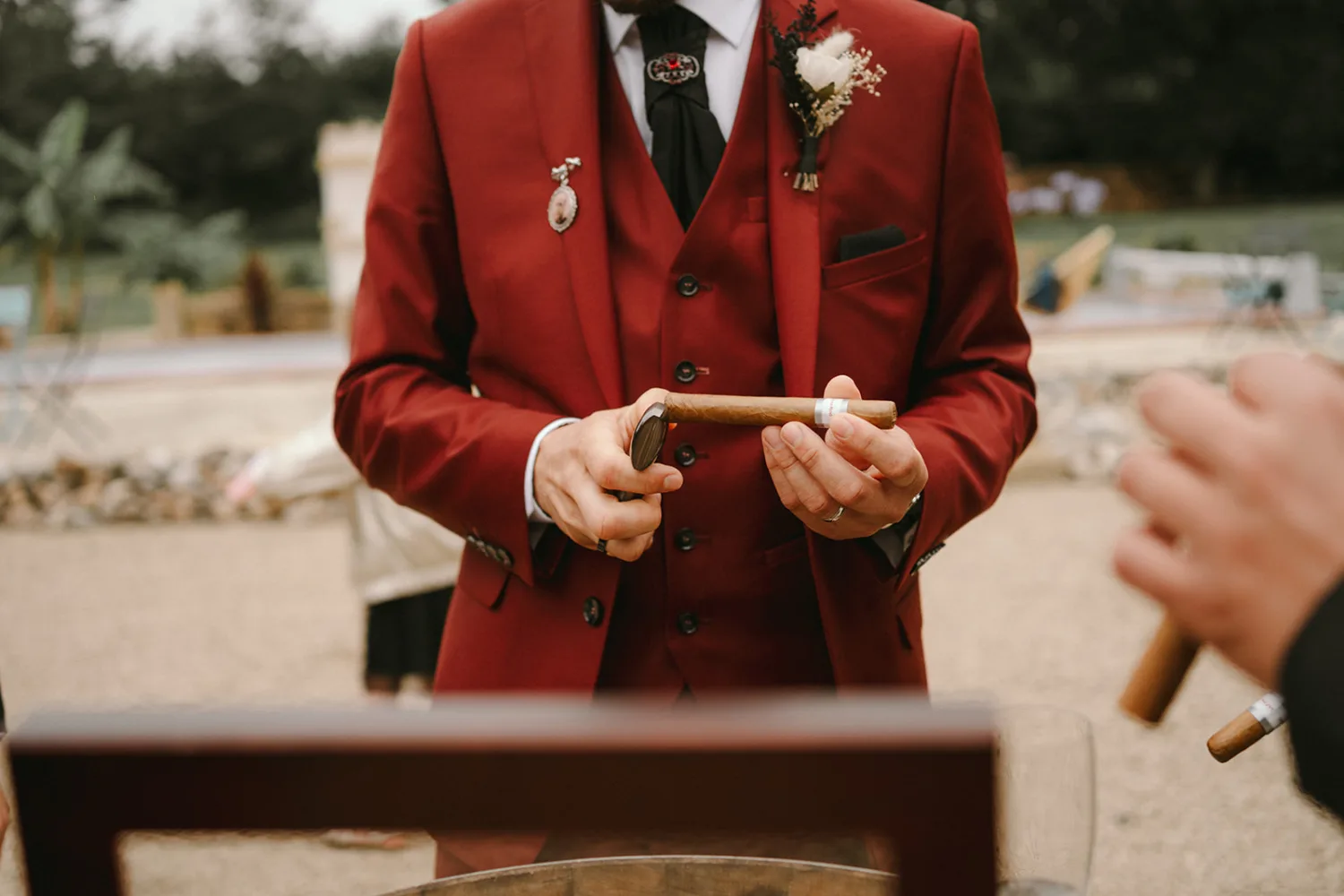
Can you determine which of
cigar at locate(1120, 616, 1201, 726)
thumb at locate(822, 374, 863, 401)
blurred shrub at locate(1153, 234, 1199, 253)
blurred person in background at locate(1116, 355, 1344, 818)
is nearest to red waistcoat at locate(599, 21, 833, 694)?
thumb at locate(822, 374, 863, 401)

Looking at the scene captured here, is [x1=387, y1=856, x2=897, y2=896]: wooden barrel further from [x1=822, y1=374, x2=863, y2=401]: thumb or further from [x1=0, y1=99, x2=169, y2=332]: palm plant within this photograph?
[x1=0, y1=99, x2=169, y2=332]: palm plant

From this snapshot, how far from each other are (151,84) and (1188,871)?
22.3 m

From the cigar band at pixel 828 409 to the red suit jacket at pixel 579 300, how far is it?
9.9 inches

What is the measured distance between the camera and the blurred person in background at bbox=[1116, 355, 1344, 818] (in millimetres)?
568

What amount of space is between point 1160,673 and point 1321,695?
0.70 ft

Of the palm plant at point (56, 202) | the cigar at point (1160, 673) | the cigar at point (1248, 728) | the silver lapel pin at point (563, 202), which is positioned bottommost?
the palm plant at point (56, 202)

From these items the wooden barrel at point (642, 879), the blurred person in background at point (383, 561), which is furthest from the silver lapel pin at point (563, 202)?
the blurred person in background at point (383, 561)

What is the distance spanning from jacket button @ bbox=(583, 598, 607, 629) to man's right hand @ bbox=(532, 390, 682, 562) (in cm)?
14

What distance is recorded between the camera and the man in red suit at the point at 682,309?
140 cm

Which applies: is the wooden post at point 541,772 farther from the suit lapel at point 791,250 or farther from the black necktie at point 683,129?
the black necktie at point 683,129

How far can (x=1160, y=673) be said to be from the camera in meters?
0.77

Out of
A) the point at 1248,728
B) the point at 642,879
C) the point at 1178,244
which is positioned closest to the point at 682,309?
the point at 642,879

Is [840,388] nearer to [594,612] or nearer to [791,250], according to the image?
[791,250]

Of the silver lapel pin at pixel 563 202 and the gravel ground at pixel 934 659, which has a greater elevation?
the silver lapel pin at pixel 563 202
